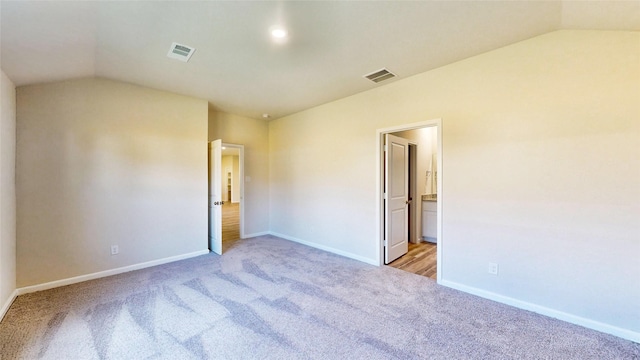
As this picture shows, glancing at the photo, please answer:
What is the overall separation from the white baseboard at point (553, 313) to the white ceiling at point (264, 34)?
8.17 feet

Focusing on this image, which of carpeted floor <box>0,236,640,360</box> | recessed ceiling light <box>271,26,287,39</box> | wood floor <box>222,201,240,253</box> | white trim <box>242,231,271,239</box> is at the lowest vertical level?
carpeted floor <box>0,236,640,360</box>

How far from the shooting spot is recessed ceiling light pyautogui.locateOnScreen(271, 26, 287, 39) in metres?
2.23

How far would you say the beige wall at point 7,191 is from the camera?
97.0 inches

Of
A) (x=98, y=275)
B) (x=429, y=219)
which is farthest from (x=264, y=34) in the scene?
(x=429, y=219)

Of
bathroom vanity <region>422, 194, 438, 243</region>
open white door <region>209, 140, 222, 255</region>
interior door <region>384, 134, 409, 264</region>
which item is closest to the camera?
interior door <region>384, 134, 409, 264</region>

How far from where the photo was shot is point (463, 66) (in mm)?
2893

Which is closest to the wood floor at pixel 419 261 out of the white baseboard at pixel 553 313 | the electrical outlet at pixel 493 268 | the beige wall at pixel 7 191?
the white baseboard at pixel 553 313

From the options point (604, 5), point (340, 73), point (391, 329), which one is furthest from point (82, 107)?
point (604, 5)

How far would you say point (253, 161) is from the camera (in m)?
5.58

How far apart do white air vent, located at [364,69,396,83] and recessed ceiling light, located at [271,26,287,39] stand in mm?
1353

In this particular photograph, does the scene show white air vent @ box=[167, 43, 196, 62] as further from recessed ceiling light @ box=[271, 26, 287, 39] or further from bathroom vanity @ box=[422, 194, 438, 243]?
bathroom vanity @ box=[422, 194, 438, 243]

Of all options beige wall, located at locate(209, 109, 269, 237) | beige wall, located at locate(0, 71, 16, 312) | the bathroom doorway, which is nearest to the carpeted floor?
beige wall, located at locate(0, 71, 16, 312)

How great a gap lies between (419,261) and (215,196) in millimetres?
3632

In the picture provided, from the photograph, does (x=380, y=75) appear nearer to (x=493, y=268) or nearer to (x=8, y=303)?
(x=493, y=268)
